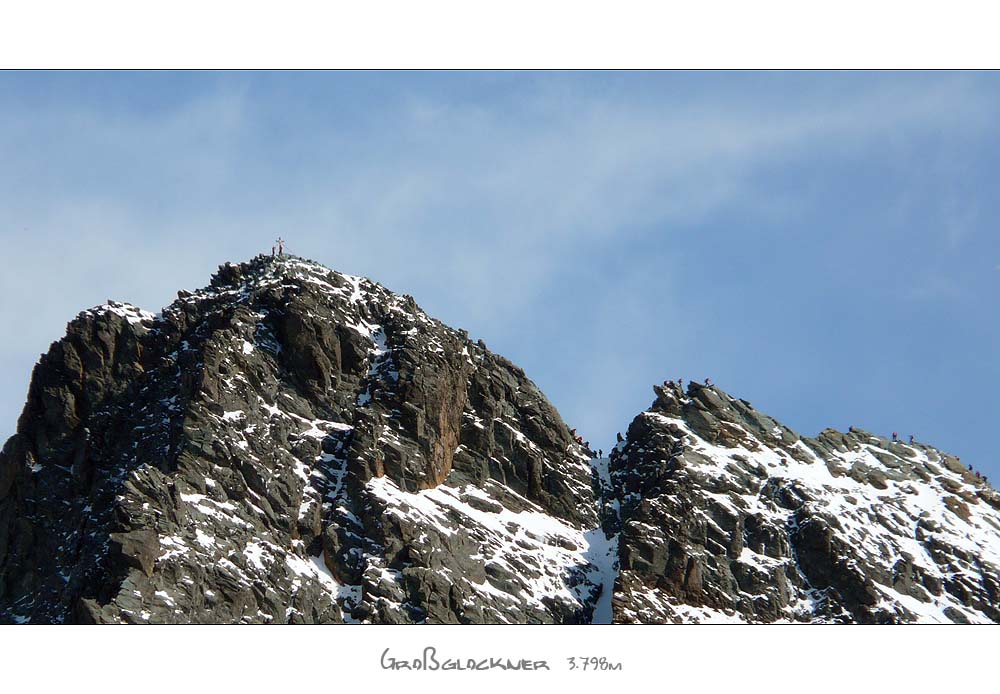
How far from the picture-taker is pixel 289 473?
469 ft

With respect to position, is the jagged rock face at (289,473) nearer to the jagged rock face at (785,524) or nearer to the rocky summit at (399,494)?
the rocky summit at (399,494)

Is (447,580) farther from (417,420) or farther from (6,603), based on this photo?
(6,603)

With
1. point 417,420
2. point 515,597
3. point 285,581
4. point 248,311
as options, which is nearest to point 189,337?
point 248,311

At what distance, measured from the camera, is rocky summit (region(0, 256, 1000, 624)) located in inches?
5177

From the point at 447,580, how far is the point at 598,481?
108 ft

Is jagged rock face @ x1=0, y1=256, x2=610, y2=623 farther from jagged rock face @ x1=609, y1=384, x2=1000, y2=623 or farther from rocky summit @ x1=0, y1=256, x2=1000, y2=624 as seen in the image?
jagged rock face @ x1=609, y1=384, x2=1000, y2=623

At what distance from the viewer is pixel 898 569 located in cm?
14988

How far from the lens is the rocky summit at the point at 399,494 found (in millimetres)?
131500

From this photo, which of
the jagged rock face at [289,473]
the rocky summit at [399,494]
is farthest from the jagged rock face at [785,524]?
the jagged rock face at [289,473]

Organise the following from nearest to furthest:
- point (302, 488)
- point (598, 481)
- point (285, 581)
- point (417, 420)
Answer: point (285, 581) < point (302, 488) < point (417, 420) < point (598, 481)

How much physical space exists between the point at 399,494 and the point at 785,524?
41.1m

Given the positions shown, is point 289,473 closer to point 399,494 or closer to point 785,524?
point 399,494

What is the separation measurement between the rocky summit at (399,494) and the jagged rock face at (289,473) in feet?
0.93

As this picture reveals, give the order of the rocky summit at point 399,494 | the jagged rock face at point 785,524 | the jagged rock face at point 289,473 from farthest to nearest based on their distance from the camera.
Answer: the jagged rock face at point 785,524 → the rocky summit at point 399,494 → the jagged rock face at point 289,473
